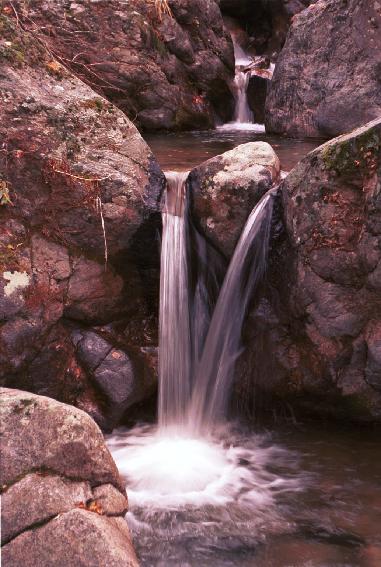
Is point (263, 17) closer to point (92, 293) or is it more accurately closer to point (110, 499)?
point (92, 293)

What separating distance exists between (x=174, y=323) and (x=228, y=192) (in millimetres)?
1365

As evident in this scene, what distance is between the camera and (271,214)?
18.2 ft

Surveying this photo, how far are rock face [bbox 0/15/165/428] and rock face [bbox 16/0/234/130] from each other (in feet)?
9.97

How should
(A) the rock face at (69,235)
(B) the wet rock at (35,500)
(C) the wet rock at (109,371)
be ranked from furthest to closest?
(C) the wet rock at (109,371) → (A) the rock face at (69,235) → (B) the wet rock at (35,500)

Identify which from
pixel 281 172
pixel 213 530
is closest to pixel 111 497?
pixel 213 530

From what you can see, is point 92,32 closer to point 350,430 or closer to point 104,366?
point 104,366

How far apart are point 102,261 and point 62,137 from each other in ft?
3.93

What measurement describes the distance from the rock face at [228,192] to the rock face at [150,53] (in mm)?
3650

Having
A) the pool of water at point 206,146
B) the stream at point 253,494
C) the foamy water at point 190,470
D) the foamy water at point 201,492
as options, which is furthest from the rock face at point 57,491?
the pool of water at point 206,146

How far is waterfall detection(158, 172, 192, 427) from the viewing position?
5.66 m

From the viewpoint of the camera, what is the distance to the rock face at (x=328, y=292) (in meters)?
5.09

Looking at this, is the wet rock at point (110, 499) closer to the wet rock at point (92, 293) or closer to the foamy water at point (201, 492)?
A: the foamy water at point (201, 492)

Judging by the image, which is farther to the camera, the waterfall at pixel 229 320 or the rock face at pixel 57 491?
the waterfall at pixel 229 320

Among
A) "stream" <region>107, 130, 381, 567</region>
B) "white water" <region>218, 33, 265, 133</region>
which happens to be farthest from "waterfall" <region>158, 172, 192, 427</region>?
"white water" <region>218, 33, 265, 133</region>
